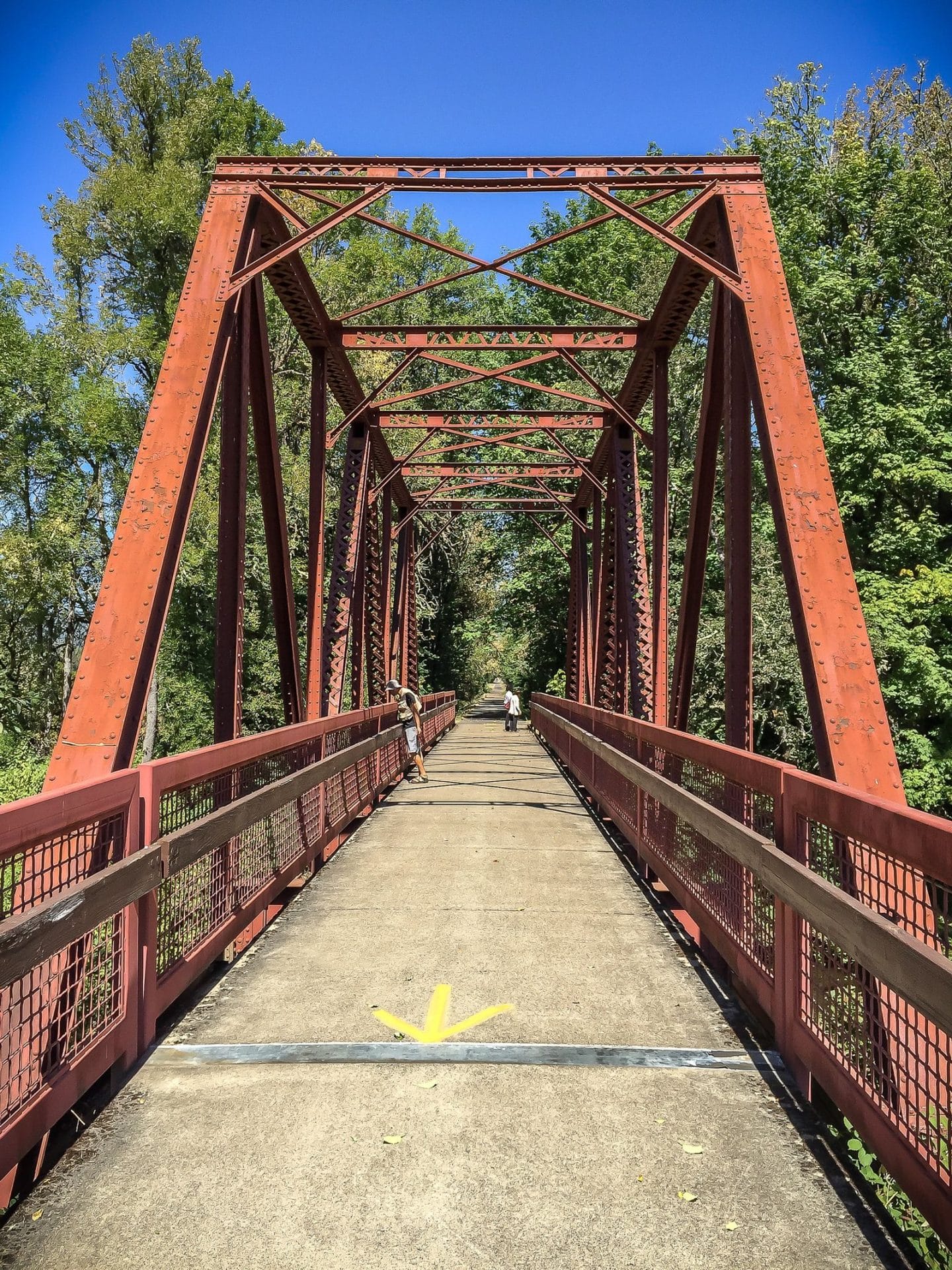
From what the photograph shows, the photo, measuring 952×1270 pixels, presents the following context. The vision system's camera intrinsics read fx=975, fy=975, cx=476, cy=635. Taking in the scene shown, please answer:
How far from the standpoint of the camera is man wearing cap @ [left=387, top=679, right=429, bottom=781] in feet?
45.6

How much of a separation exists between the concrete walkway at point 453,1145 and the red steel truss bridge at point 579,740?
0.24 metres

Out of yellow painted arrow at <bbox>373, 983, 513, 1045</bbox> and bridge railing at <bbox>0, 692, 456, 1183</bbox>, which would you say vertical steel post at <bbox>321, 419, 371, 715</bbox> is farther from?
yellow painted arrow at <bbox>373, 983, 513, 1045</bbox>

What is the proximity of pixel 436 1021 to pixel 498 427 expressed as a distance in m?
13.1

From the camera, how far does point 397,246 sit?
43.8 meters

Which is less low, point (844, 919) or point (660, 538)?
point (660, 538)

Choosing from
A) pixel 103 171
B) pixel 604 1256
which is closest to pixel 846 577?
pixel 604 1256

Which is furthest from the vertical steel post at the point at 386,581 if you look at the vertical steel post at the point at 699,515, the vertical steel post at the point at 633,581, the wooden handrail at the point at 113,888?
the wooden handrail at the point at 113,888

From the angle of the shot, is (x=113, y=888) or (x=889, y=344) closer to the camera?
(x=113, y=888)

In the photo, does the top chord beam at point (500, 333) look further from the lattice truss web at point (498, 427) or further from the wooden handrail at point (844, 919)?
the wooden handrail at point (844, 919)

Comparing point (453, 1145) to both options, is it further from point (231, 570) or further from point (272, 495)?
point (272, 495)

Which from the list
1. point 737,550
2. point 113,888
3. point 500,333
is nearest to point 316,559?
point 500,333

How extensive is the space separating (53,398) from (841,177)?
23821 mm

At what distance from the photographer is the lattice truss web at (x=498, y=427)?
4.95 meters

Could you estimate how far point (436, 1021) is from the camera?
4285 millimetres
